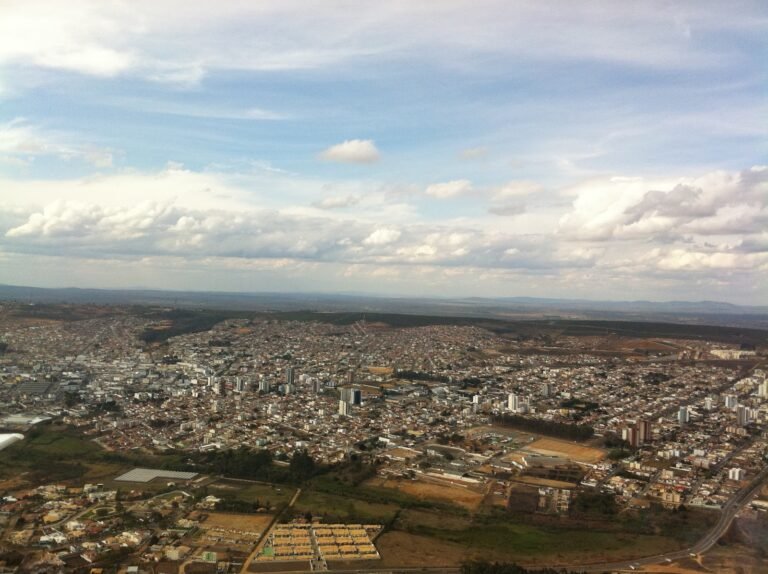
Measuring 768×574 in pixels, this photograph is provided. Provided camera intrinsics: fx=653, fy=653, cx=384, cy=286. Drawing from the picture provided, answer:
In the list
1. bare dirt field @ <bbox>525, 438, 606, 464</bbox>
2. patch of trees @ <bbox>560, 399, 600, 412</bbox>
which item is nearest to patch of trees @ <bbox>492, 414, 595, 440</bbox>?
bare dirt field @ <bbox>525, 438, 606, 464</bbox>

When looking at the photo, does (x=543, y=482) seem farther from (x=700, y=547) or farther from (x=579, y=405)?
(x=579, y=405)

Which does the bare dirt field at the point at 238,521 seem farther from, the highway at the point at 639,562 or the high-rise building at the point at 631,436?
the high-rise building at the point at 631,436

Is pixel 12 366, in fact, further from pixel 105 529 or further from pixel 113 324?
pixel 105 529

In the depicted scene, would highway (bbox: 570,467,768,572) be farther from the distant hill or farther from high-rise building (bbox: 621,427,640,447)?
the distant hill

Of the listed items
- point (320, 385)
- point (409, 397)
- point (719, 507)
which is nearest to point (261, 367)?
point (320, 385)

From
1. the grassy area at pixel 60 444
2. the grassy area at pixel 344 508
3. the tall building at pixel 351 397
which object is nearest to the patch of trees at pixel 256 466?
the grassy area at pixel 344 508
